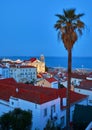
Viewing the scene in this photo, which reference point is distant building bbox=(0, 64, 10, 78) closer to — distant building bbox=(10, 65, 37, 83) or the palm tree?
distant building bbox=(10, 65, 37, 83)

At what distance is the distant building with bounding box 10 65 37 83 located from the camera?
10350 cm

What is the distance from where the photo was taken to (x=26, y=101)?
3278cm

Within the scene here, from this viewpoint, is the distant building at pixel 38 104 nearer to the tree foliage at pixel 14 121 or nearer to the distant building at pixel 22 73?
the tree foliage at pixel 14 121

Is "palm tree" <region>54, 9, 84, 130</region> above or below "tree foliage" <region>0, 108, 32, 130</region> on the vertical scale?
above

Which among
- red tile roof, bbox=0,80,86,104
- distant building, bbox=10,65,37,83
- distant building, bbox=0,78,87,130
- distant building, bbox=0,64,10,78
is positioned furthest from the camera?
distant building, bbox=10,65,37,83

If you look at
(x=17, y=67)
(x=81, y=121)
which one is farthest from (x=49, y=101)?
(x=17, y=67)

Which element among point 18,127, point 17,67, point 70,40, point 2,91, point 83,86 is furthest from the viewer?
point 17,67

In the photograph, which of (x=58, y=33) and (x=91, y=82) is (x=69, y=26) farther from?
(x=91, y=82)

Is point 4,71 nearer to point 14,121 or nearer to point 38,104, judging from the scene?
point 38,104

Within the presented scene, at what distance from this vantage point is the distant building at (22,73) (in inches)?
4075

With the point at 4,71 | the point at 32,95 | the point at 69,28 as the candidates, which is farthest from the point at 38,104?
the point at 4,71

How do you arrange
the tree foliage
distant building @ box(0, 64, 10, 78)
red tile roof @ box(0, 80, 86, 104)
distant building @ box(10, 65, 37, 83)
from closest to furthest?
the tree foliage
red tile roof @ box(0, 80, 86, 104)
distant building @ box(0, 64, 10, 78)
distant building @ box(10, 65, 37, 83)

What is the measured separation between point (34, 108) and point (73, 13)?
549 inches

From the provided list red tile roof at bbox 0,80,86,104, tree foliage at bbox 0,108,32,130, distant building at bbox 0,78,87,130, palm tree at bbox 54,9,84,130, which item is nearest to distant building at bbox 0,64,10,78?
red tile roof at bbox 0,80,86,104
